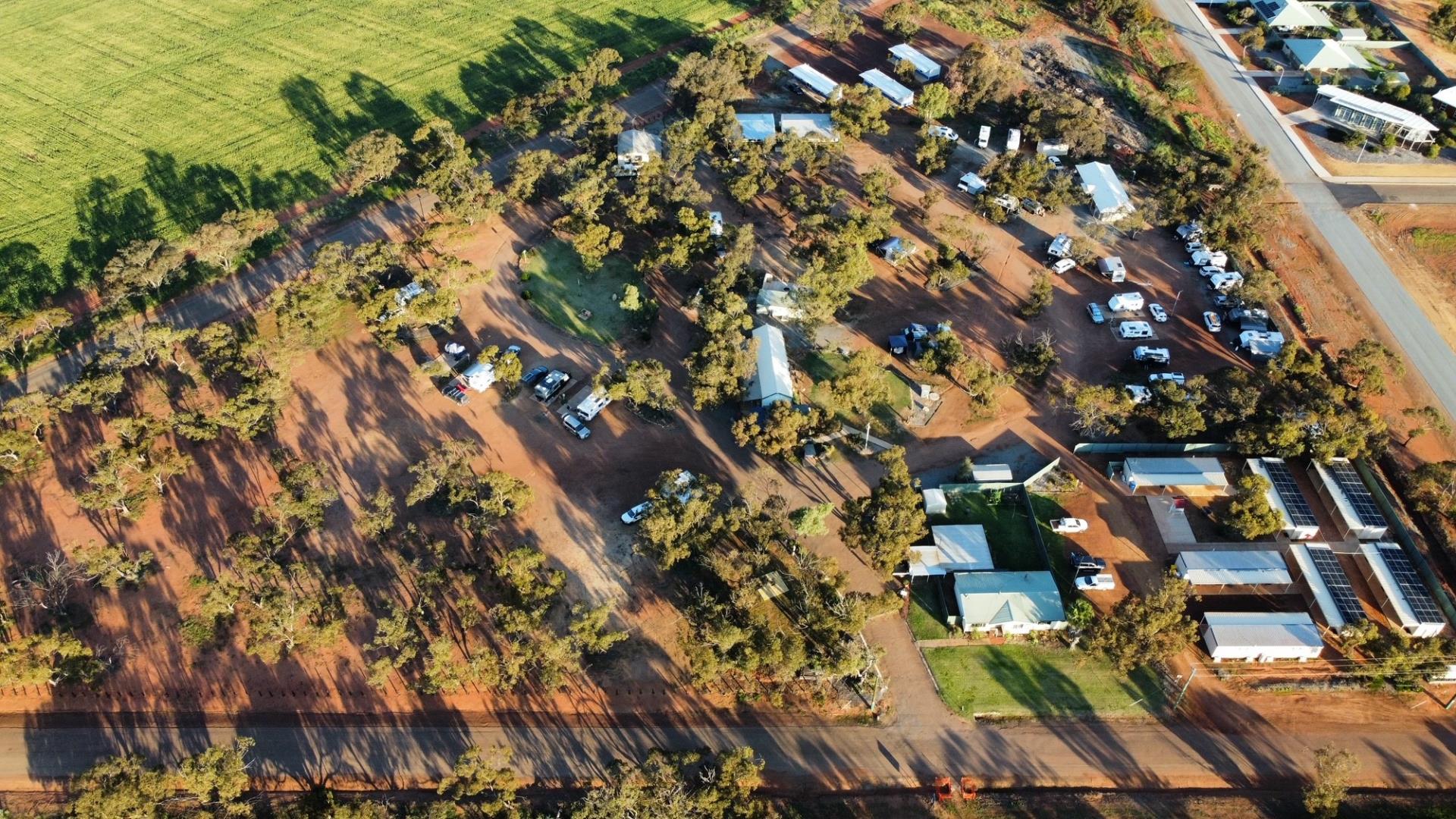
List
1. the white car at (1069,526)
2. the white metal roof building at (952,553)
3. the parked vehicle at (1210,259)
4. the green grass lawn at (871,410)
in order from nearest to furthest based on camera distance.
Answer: the white metal roof building at (952,553) → the white car at (1069,526) → the green grass lawn at (871,410) → the parked vehicle at (1210,259)

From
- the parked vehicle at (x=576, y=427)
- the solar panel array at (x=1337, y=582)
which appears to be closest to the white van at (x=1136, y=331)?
the solar panel array at (x=1337, y=582)

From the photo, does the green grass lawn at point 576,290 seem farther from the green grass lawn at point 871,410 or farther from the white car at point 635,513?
the white car at point 635,513

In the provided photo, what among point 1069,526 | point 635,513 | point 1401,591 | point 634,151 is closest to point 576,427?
point 635,513

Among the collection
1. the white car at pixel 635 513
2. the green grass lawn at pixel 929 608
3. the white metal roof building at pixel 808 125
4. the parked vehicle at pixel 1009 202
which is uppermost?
the white metal roof building at pixel 808 125

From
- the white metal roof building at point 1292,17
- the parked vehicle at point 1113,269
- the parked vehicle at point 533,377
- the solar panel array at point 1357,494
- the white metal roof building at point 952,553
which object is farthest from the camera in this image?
the white metal roof building at point 1292,17

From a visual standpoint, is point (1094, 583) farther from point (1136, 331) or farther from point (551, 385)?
point (551, 385)

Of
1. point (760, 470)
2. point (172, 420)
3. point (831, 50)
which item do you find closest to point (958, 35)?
point (831, 50)

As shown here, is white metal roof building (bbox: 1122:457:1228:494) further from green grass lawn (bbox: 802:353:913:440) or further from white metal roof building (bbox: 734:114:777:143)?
white metal roof building (bbox: 734:114:777:143)

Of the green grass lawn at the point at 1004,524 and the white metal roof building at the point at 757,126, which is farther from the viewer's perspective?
the white metal roof building at the point at 757,126

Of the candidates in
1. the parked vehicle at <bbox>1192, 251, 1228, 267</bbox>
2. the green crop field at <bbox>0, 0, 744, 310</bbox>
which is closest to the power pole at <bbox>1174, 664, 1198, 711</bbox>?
the parked vehicle at <bbox>1192, 251, 1228, 267</bbox>
